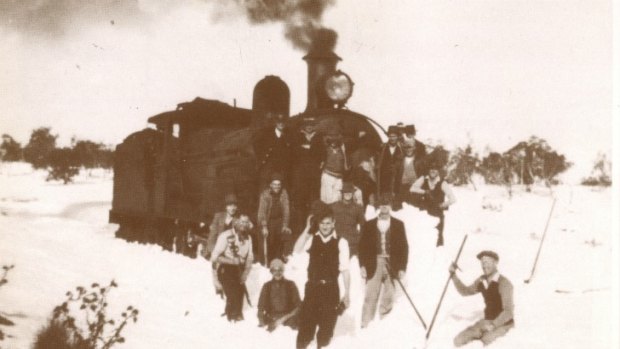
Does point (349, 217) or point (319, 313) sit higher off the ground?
point (349, 217)

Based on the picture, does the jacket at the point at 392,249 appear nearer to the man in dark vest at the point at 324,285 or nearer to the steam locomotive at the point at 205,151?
the man in dark vest at the point at 324,285

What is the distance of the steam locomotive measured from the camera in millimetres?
5074

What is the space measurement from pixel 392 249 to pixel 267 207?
1.18 metres

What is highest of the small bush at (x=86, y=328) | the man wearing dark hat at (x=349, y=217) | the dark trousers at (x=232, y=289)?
the man wearing dark hat at (x=349, y=217)

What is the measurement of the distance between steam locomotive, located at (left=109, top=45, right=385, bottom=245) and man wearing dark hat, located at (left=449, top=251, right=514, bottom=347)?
1628 mm

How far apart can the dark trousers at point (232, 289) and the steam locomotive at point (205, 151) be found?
0.63 m

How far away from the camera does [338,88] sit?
16.8 feet

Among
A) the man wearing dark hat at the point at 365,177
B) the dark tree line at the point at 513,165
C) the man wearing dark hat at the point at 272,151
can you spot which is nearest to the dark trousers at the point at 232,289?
the man wearing dark hat at the point at 272,151

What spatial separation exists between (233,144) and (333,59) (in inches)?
46.9

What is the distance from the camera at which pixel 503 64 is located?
4.73 metres

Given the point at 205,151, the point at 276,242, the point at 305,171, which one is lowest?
the point at 276,242

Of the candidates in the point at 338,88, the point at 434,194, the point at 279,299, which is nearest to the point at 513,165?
the point at 434,194

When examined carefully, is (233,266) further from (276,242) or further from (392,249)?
(392,249)

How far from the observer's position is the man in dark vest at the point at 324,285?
388 centimetres
